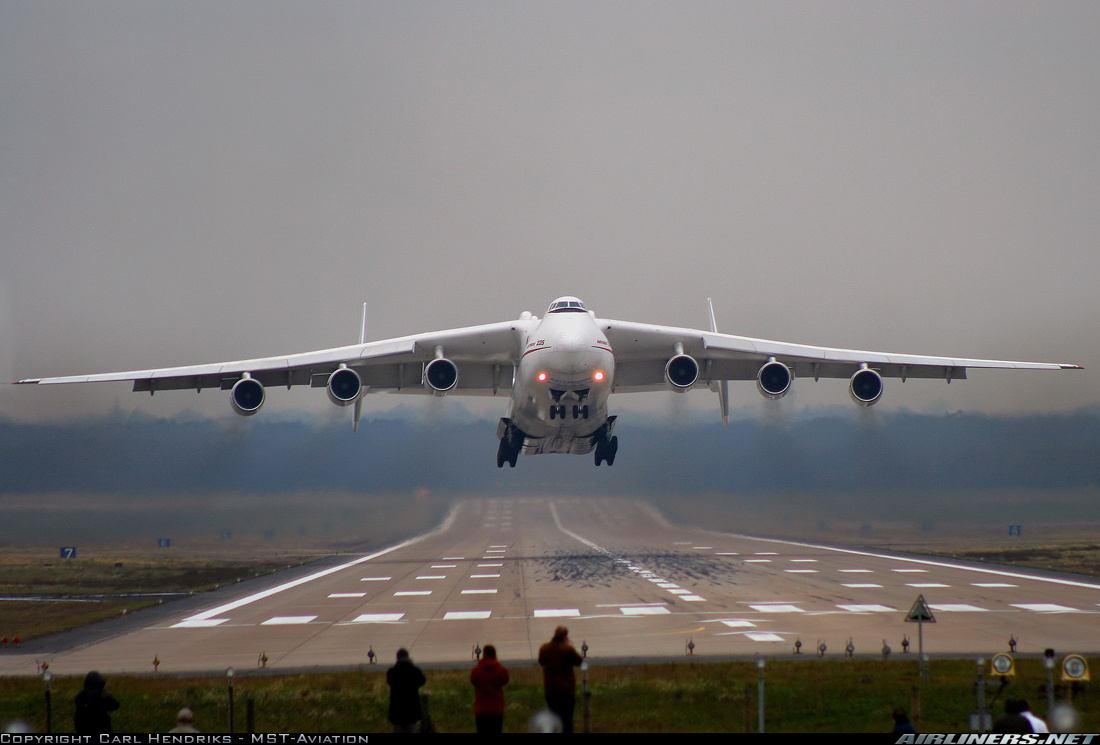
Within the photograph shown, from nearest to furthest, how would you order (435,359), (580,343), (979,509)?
(580,343), (435,359), (979,509)

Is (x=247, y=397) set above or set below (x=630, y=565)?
above

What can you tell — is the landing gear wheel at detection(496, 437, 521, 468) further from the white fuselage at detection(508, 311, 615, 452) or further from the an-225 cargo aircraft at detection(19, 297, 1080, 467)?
the white fuselage at detection(508, 311, 615, 452)

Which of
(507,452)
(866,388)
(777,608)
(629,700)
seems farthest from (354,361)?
(629,700)

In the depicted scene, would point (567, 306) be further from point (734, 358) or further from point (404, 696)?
point (404, 696)

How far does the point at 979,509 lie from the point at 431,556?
20830 mm

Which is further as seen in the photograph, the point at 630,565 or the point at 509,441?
the point at 630,565

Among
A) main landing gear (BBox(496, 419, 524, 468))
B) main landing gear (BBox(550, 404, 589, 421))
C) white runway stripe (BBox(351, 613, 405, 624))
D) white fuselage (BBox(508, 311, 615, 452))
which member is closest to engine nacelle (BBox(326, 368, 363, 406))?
white fuselage (BBox(508, 311, 615, 452))

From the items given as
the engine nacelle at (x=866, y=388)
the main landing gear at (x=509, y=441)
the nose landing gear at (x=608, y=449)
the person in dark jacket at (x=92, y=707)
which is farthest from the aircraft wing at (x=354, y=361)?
the person in dark jacket at (x=92, y=707)

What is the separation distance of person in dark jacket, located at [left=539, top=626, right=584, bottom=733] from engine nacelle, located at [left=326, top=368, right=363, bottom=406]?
50.1ft

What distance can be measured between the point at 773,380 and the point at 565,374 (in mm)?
5885

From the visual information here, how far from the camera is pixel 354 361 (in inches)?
976

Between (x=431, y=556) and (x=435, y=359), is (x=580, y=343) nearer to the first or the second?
(x=435, y=359)

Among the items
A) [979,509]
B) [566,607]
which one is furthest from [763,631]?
[979,509]

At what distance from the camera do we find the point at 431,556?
35094mm
